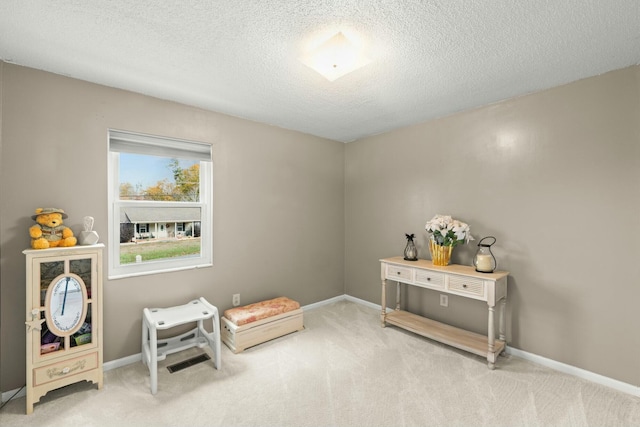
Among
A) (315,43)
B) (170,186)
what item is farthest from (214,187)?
(315,43)

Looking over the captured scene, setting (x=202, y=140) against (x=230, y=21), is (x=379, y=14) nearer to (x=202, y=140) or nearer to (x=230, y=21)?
(x=230, y=21)

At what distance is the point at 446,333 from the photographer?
2773mm

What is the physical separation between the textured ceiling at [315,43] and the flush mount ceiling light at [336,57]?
0.06 m

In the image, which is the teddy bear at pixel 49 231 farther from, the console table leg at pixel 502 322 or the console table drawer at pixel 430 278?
the console table leg at pixel 502 322

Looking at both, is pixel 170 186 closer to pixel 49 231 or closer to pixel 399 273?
pixel 49 231

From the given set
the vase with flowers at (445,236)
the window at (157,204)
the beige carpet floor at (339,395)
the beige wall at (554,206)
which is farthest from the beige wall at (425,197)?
the beige carpet floor at (339,395)

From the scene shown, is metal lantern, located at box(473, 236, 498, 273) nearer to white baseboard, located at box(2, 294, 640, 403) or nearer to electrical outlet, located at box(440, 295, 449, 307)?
electrical outlet, located at box(440, 295, 449, 307)

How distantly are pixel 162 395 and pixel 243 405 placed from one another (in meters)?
0.62

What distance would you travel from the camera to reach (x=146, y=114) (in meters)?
2.54

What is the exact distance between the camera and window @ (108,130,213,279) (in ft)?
8.17

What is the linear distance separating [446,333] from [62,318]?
3.20 metres

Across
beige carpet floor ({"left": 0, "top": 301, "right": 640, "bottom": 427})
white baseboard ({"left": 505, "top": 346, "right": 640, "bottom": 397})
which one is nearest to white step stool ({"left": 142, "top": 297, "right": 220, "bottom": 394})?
beige carpet floor ({"left": 0, "top": 301, "right": 640, "bottom": 427})

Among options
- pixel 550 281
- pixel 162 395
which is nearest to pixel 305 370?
pixel 162 395

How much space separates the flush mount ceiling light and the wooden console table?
1.97m
